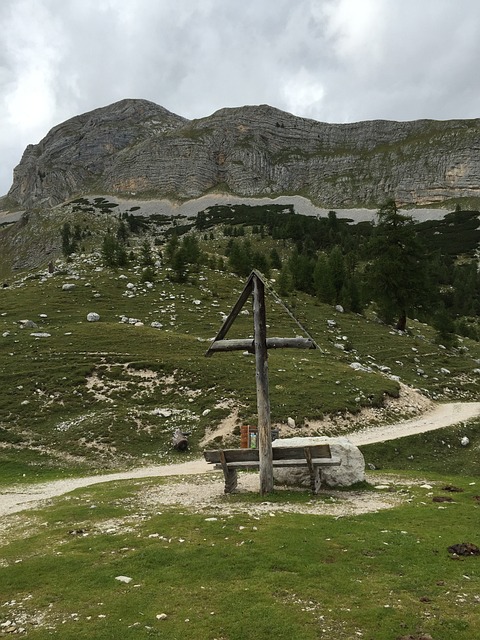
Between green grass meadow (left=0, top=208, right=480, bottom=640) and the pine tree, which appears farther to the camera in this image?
the pine tree

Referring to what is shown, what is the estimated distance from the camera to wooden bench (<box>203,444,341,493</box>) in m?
17.1

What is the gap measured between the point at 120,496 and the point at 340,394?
21.4 meters

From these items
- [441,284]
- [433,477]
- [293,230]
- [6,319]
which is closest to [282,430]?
[433,477]

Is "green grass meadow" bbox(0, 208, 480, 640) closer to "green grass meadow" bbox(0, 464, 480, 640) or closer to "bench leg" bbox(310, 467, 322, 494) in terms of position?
"green grass meadow" bbox(0, 464, 480, 640)

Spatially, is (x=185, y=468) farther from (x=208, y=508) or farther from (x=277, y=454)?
(x=208, y=508)

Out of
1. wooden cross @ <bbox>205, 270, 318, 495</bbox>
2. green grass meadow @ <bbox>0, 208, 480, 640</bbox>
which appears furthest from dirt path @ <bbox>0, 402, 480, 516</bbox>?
wooden cross @ <bbox>205, 270, 318, 495</bbox>

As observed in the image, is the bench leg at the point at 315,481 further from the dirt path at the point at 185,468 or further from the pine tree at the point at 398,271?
the pine tree at the point at 398,271

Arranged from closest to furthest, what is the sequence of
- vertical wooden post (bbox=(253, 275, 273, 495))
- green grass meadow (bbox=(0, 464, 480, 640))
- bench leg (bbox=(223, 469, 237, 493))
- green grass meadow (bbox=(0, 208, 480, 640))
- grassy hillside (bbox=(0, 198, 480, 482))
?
green grass meadow (bbox=(0, 464, 480, 640)) < green grass meadow (bbox=(0, 208, 480, 640)) < vertical wooden post (bbox=(253, 275, 273, 495)) < bench leg (bbox=(223, 469, 237, 493)) < grassy hillside (bbox=(0, 198, 480, 482))

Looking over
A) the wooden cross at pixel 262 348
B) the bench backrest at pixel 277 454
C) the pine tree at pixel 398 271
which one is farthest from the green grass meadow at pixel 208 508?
the pine tree at pixel 398 271

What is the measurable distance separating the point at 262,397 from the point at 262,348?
193 cm

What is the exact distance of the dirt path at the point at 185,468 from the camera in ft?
→ 66.3

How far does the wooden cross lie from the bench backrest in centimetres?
47

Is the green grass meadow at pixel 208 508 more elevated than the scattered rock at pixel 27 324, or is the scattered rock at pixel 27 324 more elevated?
the scattered rock at pixel 27 324

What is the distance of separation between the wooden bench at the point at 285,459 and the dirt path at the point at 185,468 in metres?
6.68
